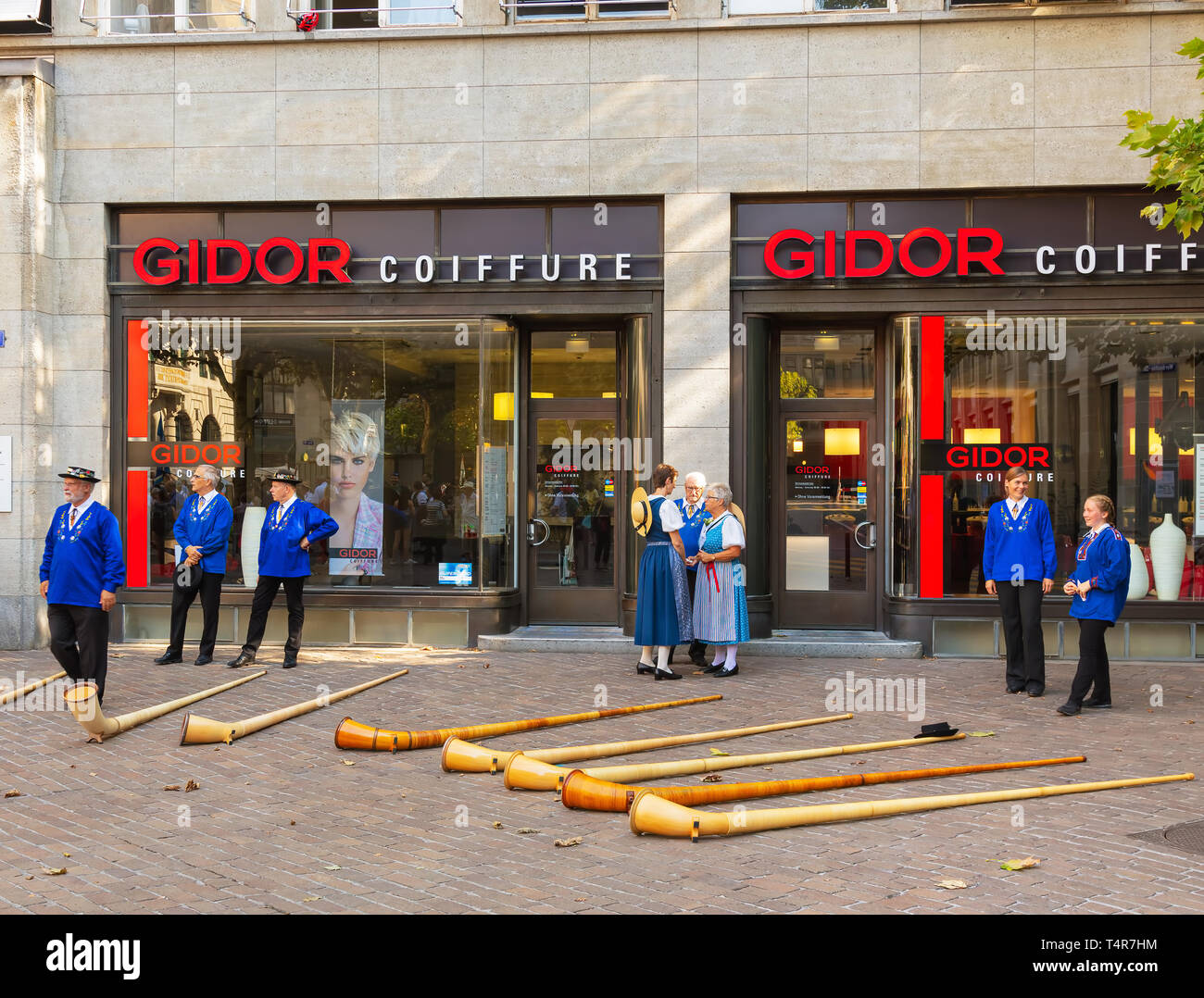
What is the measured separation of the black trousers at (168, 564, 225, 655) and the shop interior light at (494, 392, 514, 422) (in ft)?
11.8

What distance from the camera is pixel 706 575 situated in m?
11.3

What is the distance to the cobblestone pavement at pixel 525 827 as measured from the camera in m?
5.06

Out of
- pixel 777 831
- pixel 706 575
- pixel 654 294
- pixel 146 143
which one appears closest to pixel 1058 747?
pixel 777 831

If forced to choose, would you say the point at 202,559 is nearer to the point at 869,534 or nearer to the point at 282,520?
the point at 282,520

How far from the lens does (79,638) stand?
913 cm

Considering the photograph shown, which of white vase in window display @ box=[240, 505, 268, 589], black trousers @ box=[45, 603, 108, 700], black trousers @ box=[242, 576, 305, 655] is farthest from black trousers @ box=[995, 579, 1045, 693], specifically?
white vase in window display @ box=[240, 505, 268, 589]

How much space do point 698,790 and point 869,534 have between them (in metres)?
7.53

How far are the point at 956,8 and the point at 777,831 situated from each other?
10.1 m

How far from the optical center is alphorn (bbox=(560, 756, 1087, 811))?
6359mm

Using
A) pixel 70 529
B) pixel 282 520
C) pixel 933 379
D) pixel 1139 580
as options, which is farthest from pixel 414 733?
pixel 1139 580

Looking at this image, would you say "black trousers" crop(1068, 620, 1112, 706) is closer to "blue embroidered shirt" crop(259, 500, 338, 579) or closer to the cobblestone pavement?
the cobblestone pavement

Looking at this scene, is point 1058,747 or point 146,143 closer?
point 1058,747
